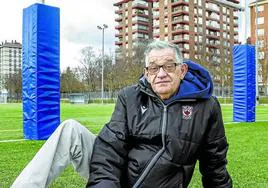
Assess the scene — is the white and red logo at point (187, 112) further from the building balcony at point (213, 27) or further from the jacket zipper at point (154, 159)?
the building balcony at point (213, 27)

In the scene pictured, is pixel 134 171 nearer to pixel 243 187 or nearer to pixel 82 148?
pixel 82 148

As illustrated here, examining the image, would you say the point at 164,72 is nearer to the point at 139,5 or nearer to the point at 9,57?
the point at 139,5

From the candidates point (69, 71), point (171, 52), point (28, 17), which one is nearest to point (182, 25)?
point (69, 71)

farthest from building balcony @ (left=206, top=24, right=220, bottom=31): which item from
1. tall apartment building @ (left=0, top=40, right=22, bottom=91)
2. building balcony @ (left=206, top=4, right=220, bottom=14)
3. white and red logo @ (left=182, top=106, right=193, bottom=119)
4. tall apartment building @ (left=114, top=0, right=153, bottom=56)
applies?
white and red logo @ (left=182, top=106, right=193, bottom=119)

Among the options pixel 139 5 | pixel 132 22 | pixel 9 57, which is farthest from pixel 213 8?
pixel 9 57

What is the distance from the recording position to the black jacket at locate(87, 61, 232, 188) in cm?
226

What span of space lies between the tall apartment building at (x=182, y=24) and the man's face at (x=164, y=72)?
6052 cm

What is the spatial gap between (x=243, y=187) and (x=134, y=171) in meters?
1.89

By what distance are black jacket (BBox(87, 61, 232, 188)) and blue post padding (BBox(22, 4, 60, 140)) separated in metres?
5.53

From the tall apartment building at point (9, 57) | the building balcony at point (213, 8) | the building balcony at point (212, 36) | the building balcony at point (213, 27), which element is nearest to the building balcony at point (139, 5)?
the building balcony at point (213, 8)

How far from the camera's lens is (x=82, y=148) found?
2332 millimetres

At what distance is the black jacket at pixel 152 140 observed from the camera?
226cm

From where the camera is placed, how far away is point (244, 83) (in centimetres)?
1301

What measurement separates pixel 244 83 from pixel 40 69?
297 inches
